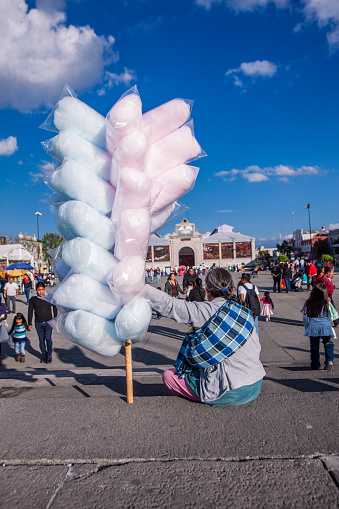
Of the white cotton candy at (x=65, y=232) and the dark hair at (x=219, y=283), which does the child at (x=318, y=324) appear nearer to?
the dark hair at (x=219, y=283)

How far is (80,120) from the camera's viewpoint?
2.95m

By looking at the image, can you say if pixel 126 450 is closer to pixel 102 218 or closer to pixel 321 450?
pixel 321 450

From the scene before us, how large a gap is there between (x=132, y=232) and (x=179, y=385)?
1.36 m

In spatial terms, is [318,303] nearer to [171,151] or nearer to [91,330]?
[171,151]

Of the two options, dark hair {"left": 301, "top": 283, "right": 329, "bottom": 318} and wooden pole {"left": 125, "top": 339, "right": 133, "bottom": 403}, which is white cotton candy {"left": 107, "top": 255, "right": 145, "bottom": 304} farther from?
dark hair {"left": 301, "top": 283, "right": 329, "bottom": 318}

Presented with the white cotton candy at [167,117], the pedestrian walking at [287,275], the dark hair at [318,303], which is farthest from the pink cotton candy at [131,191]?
the pedestrian walking at [287,275]

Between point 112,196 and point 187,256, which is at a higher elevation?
point 187,256

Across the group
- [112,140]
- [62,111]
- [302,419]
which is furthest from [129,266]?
[302,419]


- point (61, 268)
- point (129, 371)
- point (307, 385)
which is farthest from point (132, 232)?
point (307, 385)

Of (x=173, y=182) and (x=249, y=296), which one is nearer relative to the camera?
(x=173, y=182)

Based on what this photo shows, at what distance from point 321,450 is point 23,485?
1.80 metres

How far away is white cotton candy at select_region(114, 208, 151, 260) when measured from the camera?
2637mm

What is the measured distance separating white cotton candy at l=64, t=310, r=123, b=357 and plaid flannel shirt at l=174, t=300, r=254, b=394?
622 mm

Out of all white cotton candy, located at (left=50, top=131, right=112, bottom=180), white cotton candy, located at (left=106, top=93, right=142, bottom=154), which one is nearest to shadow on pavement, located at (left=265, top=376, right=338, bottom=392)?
white cotton candy, located at (left=50, top=131, right=112, bottom=180)
